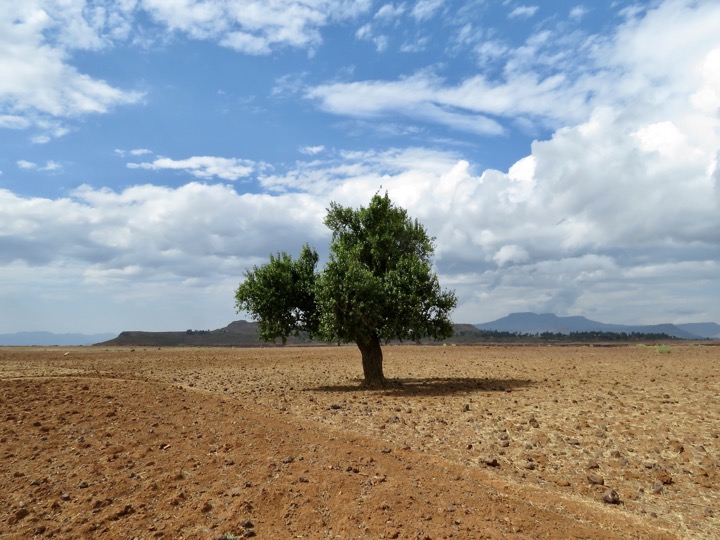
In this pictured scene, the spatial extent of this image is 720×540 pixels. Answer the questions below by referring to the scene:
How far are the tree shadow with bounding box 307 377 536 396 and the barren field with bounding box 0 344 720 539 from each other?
3.44m

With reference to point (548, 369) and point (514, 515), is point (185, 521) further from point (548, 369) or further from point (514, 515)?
point (548, 369)

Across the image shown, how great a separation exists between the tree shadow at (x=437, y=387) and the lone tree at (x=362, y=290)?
1.40 m

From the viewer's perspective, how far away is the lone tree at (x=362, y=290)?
26625 mm

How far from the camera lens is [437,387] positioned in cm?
2891

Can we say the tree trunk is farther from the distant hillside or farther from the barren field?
the distant hillside

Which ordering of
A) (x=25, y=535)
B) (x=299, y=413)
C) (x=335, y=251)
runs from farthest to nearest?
1. (x=335, y=251)
2. (x=299, y=413)
3. (x=25, y=535)

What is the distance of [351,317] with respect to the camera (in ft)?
86.8

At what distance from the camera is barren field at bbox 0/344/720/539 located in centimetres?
992

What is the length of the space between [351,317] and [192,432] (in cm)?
1235

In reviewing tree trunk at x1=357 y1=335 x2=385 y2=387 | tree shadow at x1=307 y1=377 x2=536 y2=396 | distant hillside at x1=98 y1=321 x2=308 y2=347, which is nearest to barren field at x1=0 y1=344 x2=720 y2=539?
tree shadow at x1=307 y1=377 x2=536 y2=396

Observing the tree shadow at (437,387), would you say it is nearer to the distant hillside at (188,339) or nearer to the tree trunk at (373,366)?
the tree trunk at (373,366)

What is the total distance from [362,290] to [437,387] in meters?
7.72

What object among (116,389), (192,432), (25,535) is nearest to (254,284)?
(116,389)

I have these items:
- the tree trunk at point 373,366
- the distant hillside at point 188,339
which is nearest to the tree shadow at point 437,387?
the tree trunk at point 373,366
